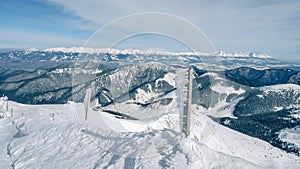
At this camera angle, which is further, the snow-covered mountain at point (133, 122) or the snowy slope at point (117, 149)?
the snowy slope at point (117, 149)

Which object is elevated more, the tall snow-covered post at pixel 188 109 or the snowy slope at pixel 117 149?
the tall snow-covered post at pixel 188 109

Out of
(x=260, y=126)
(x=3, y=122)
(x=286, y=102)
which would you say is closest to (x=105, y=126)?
(x=3, y=122)

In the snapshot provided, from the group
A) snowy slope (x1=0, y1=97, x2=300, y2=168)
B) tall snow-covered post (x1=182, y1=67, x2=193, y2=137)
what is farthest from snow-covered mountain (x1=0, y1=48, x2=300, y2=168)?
tall snow-covered post (x1=182, y1=67, x2=193, y2=137)

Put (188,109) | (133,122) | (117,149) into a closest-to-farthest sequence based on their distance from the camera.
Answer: (188,109), (133,122), (117,149)

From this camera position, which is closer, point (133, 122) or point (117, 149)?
point (133, 122)

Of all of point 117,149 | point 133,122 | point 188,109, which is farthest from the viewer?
point 117,149

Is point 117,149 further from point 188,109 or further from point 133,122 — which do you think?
point 188,109

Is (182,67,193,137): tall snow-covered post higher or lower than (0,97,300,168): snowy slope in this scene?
higher

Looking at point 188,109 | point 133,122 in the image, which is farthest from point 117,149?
point 188,109

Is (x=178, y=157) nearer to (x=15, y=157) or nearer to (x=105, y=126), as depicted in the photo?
(x=105, y=126)

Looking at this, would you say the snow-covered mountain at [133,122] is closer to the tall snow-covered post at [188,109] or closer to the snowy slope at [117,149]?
the snowy slope at [117,149]

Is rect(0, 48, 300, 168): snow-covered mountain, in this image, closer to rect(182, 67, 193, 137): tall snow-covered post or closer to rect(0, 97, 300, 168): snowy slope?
rect(0, 97, 300, 168): snowy slope

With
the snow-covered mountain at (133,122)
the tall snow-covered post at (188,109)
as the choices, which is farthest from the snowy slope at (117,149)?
the tall snow-covered post at (188,109)
